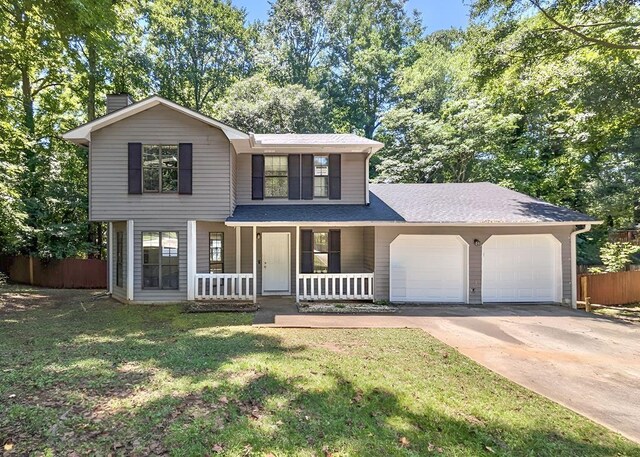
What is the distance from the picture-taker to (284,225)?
975cm

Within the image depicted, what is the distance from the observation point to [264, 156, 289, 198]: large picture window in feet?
37.5

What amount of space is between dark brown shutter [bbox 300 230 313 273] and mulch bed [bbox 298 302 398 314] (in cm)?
158

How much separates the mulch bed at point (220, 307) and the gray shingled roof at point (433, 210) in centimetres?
242

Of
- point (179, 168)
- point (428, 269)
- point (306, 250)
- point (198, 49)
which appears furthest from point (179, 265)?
point (198, 49)

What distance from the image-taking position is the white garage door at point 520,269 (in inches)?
409

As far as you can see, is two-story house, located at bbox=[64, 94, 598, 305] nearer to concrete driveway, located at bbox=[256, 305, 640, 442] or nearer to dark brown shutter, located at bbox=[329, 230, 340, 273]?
dark brown shutter, located at bbox=[329, 230, 340, 273]

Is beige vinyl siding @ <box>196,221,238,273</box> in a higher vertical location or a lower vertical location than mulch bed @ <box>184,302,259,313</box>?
higher

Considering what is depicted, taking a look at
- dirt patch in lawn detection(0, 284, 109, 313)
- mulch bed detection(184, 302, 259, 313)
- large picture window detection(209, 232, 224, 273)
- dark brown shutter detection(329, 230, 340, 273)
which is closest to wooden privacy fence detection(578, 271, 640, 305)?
dark brown shutter detection(329, 230, 340, 273)

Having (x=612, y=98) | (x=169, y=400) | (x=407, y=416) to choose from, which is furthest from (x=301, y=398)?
(x=612, y=98)

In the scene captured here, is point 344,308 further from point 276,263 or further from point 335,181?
point 335,181

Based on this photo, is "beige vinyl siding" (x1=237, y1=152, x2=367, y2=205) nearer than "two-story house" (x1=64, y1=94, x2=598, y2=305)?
No

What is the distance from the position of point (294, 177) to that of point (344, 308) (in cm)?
472

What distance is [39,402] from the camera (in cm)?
372

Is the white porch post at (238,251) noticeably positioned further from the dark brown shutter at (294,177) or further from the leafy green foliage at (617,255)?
the leafy green foliage at (617,255)
